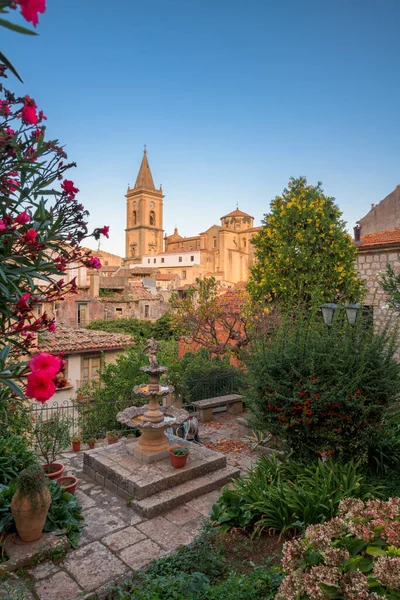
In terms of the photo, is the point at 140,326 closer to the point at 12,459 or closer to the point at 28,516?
the point at 12,459

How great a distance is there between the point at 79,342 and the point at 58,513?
1027 centimetres

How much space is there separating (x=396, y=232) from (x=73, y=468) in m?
12.3

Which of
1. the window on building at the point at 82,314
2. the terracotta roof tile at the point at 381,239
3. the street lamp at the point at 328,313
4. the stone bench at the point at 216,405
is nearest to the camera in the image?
the street lamp at the point at 328,313

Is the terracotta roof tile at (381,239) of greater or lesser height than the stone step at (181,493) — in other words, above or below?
above

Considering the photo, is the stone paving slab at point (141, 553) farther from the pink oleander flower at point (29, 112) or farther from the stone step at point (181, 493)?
the pink oleander flower at point (29, 112)

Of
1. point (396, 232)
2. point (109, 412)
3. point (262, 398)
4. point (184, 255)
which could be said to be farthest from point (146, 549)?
point (184, 255)

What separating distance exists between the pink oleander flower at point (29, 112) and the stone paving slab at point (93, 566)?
174 inches

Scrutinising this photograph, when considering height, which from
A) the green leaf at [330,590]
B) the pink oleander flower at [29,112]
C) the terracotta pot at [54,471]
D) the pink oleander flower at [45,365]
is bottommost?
the terracotta pot at [54,471]

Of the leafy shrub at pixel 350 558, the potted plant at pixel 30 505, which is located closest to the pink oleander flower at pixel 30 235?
the leafy shrub at pixel 350 558

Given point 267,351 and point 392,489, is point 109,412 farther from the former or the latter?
point 392,489

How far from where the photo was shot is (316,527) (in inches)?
125

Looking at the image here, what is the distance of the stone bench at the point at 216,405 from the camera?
10.3 meters

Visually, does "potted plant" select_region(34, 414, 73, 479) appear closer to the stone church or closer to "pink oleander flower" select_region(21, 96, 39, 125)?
"pink oleander flower" select_region(21, 96, 39, 125)

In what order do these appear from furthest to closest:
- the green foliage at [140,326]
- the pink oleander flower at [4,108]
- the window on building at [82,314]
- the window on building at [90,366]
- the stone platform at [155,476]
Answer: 1. the green foliage at [140,326]
2. the window on building at [82,314]
3. the window on building at [90,366]
4. the stone platform at [155,476]
5. the pink oleander flower at [4,108]
